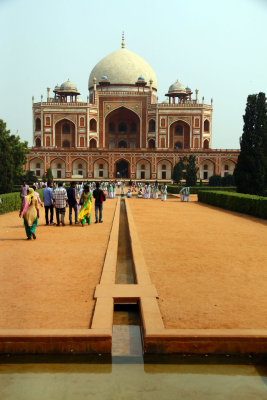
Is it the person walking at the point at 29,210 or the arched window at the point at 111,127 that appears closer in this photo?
the person walking at the point at 29,210

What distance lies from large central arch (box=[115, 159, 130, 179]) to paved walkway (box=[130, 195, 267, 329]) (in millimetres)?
34440

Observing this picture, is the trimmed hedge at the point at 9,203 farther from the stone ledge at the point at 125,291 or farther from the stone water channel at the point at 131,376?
the stone water channel at the point at 131,376

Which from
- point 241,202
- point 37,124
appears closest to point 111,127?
point 37,124

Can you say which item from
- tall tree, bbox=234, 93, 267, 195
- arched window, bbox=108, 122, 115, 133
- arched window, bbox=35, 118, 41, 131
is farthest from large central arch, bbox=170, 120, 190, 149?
tall tree, bbox=234, 93, 267, 195

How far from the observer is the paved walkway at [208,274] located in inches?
140

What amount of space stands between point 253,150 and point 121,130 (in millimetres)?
31710

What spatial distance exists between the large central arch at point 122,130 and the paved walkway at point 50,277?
40970 mm

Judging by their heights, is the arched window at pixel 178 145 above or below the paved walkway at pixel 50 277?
above

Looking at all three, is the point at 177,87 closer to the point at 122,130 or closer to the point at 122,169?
the point at 122,130

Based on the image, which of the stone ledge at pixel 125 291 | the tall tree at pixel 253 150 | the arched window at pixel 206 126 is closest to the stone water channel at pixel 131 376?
the stone ledge at pixel 125 291

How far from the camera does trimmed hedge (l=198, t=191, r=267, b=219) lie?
11825 mm

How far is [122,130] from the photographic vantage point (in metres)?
49.4

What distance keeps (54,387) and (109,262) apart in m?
2.92

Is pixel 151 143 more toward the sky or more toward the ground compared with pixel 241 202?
more toward the sky
